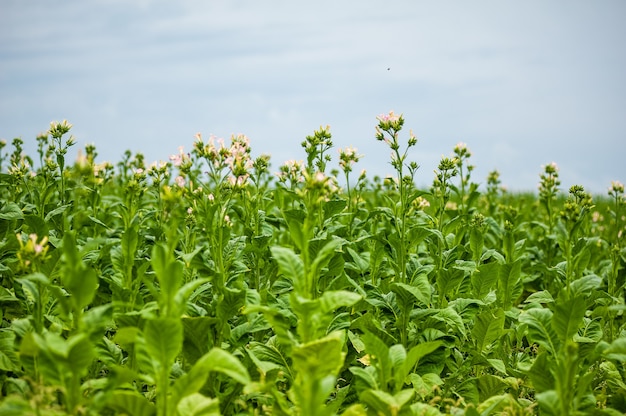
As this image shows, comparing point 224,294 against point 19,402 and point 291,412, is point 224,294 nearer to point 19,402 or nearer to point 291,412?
point 291,412

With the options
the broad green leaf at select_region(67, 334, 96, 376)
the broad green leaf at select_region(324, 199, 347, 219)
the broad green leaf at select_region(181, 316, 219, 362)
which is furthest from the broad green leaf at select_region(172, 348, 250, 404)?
the broad green leaf at select_region(324, 199, 347, 219)

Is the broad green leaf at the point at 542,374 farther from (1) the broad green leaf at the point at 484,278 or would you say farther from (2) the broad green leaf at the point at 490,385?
(1) the broad green leaf at the point at 484,278

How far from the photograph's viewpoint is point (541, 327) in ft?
12.7

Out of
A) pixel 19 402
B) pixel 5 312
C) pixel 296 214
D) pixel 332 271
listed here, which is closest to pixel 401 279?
pixel 332 271

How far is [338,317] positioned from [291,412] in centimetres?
89

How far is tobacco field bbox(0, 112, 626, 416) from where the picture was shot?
10.2ft

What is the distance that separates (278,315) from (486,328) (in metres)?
1.97

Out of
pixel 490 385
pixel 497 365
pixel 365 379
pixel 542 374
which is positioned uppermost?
pixel 365 379

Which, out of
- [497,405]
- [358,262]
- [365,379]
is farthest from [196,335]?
[497,405]

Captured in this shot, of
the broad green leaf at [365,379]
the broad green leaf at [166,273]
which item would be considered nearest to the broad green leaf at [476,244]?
the broad green leaf at [365,379]

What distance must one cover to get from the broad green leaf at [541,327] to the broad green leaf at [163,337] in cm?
213

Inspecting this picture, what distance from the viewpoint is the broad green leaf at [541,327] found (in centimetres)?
386

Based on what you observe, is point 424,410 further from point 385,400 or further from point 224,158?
point 224,158

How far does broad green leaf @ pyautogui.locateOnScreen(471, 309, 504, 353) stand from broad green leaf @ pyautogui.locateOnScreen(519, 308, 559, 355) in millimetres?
612
